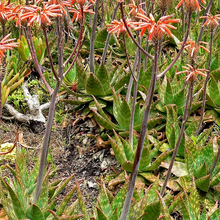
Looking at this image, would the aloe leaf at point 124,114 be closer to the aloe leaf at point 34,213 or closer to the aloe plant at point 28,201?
the aloe plant at point 28,201

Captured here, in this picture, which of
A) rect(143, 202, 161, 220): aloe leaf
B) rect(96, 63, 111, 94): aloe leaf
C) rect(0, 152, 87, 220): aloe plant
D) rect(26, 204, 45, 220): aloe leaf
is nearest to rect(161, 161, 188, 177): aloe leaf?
rect(143, 202, 161, 220): aloe leaf

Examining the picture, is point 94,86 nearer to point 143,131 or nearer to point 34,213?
point 34,213

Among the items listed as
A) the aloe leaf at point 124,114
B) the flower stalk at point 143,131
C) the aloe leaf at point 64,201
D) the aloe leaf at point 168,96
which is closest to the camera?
the flower stalk at point 143,131

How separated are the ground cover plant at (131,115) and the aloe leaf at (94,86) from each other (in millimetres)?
10

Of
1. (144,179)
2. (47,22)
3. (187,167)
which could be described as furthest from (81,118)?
(47,22)

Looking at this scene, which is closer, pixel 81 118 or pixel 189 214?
pixel 189 214

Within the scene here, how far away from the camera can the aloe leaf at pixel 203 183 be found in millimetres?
2325

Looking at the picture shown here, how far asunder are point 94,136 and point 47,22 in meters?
1.76

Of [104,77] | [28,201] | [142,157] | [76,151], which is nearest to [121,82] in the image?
[104,77]

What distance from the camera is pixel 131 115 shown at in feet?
8.04

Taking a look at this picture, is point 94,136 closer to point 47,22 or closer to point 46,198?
point 46,198

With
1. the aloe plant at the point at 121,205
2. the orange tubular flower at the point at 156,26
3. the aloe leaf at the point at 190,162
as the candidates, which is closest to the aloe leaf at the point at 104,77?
the aloe leaf at the point at 190,162

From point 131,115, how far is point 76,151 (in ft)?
3.05

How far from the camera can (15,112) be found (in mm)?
3410
